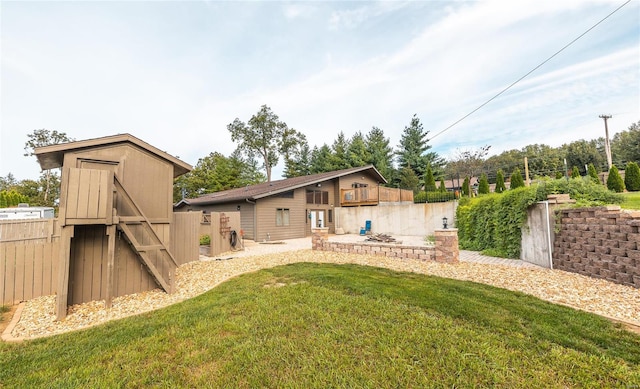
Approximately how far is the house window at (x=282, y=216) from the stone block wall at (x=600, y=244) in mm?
11917

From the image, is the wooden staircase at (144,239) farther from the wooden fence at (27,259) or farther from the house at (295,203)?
the house at (295,203)

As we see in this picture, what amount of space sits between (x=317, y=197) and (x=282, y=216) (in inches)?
127

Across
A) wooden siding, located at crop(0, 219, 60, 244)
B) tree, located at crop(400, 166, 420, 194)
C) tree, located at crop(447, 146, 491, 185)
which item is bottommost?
wooden siding, located at crop(0, 219, 60, 244)

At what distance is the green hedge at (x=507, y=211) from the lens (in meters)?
5.84

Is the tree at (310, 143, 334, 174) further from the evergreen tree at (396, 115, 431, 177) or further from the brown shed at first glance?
the brown shed

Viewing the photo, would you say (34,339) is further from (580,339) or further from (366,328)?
(580,339)

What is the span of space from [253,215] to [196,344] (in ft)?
38.3

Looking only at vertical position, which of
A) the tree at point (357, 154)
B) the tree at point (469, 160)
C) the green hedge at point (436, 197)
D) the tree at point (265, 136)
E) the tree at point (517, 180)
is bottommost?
the green hedge at point (436, 197)

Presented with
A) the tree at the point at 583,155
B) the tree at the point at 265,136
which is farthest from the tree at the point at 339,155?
the tree at the point at 583,155

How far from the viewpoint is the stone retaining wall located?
6.56 m

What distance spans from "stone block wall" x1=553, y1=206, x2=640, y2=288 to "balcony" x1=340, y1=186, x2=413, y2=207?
11136mm

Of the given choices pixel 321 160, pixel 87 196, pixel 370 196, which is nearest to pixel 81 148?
pixel 87 196

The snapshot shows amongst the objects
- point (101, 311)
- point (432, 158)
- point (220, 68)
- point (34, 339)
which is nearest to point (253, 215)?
point (220, 68)

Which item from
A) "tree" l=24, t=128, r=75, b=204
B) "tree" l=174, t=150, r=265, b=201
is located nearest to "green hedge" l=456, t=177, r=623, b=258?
"tree" l=174, t=150, r=265, b=201
